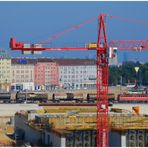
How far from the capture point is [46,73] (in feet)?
251

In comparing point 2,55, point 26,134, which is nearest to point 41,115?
point 26,134

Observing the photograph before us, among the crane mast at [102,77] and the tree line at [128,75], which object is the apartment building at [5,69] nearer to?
the tree line at [128,75]

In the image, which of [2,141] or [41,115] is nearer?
[2,141]

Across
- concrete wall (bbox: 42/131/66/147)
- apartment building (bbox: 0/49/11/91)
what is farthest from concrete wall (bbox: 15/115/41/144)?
apartment building (bbox: 0/49/11/91)

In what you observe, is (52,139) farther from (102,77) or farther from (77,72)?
(77,72)

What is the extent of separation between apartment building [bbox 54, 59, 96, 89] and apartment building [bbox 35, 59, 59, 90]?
55.4 inches

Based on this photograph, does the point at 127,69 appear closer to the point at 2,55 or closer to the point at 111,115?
the point at 2,55

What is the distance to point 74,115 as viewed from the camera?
23547 millimetres

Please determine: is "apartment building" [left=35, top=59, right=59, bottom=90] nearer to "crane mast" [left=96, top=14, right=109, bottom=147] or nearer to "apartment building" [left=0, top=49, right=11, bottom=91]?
"apartment building" [left=0, top=49, right=11, bottom=91]

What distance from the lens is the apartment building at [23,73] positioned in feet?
236

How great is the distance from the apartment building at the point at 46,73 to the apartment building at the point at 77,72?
1407 mm

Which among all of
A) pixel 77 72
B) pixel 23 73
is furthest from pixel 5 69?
pixel 77 72

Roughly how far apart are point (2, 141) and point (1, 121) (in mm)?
8421

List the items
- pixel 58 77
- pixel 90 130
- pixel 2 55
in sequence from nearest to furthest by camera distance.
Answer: pixel 90 130 < pixel 2 55 < pixel 58 77
